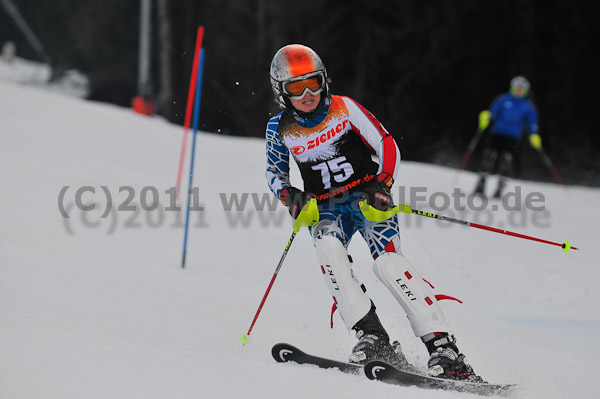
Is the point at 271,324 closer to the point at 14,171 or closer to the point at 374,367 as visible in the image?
the point at 374,367

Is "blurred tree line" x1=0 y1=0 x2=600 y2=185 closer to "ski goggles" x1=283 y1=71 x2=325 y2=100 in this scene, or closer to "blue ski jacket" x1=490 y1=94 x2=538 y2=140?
"blue ski jacket" x1=490 y1=94 x2=538 y2=140

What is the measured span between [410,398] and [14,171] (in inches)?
273

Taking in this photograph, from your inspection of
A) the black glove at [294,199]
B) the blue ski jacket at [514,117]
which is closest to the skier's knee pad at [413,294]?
the black glove at [294,199]

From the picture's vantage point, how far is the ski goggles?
3678 mm

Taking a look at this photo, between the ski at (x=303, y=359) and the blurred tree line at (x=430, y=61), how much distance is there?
633 inches

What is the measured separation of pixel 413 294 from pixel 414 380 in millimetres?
448

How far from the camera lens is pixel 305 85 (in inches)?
145

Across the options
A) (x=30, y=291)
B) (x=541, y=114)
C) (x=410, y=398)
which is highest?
(x=541, y=114)

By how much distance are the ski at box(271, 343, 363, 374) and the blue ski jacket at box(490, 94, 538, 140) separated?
27.3 ft

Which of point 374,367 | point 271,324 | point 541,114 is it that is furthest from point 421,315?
point 541,114

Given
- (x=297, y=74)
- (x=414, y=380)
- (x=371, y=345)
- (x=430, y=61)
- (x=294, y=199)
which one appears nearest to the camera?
(x=414, y=380)

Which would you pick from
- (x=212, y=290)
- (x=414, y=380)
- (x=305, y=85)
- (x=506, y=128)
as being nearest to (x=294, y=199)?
(x=305, y=85)

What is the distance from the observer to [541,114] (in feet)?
67.3

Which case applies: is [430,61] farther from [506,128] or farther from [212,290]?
[212,290]
